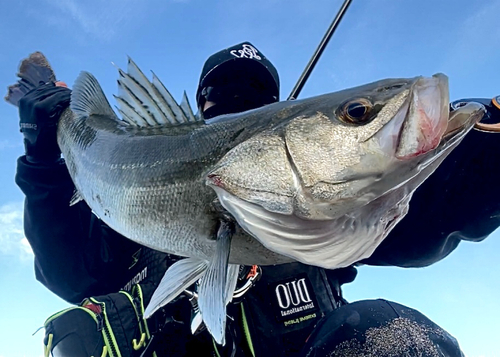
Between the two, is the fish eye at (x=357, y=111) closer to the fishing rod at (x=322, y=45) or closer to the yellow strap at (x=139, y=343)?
the yellow strap at (x=139, y=343)

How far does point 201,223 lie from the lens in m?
1.89

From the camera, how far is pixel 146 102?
2.54 metres

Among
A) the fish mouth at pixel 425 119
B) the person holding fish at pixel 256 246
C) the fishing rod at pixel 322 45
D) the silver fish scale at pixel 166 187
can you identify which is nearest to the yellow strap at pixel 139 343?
the person holding fish at pixel 256 246

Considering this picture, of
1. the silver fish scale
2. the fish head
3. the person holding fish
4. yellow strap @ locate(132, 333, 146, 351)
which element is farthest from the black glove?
the fish head

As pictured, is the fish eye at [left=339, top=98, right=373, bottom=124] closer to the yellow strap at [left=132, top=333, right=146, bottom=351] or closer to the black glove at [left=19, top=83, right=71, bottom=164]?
the yellow strap at [left=132, top=333, right=146, bottom=351]

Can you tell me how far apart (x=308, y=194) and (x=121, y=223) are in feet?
3.95

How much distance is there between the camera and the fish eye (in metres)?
1.52

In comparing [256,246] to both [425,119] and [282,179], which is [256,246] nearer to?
[282,179]

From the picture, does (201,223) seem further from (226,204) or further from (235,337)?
(235,337)

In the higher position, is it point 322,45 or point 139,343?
point 322,45

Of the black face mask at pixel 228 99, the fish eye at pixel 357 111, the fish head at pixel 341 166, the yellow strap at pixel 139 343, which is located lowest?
the yellow strap at pixel 139 343

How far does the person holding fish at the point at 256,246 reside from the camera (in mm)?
1725

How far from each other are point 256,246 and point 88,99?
7.32 ft

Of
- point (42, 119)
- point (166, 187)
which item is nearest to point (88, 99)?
point (42, 119)
